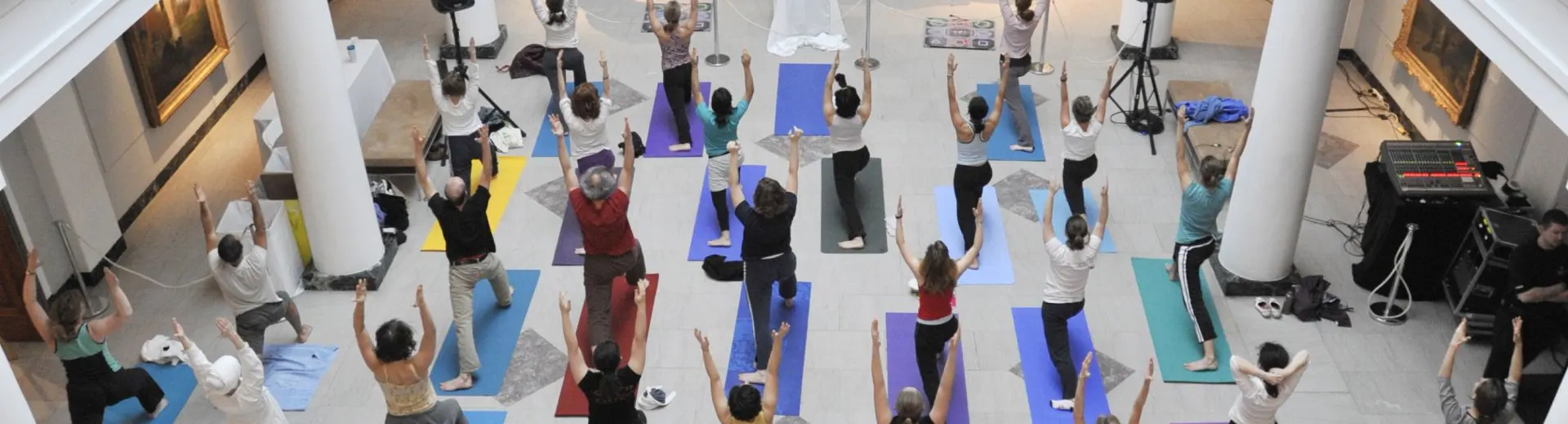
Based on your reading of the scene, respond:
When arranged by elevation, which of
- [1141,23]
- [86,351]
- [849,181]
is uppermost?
[86,351]

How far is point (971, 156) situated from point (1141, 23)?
15.0 feet

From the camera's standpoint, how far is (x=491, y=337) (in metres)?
8.97

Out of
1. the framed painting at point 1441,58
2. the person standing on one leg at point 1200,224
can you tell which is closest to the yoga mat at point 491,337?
the person standing on one leg at point 1200,224

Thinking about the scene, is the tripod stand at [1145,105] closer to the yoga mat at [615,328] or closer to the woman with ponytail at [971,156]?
the woman with ponytail at [971,156]

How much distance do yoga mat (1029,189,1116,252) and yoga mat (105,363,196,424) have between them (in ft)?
20.3

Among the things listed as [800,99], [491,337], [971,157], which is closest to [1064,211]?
[971,157]

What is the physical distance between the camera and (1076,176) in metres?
9.63

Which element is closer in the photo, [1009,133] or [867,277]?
[867,277]

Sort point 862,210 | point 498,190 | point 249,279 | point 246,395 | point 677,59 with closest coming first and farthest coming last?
1. point 246,395
2. point 249,279
3. point 862,210
4. point 498,190
5. point 677,59

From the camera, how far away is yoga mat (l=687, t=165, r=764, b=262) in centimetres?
987

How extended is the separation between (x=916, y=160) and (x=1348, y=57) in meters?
4.92

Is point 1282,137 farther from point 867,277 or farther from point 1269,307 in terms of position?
point 867,277

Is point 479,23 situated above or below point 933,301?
below

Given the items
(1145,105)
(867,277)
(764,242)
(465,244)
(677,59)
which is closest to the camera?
(764,242)
